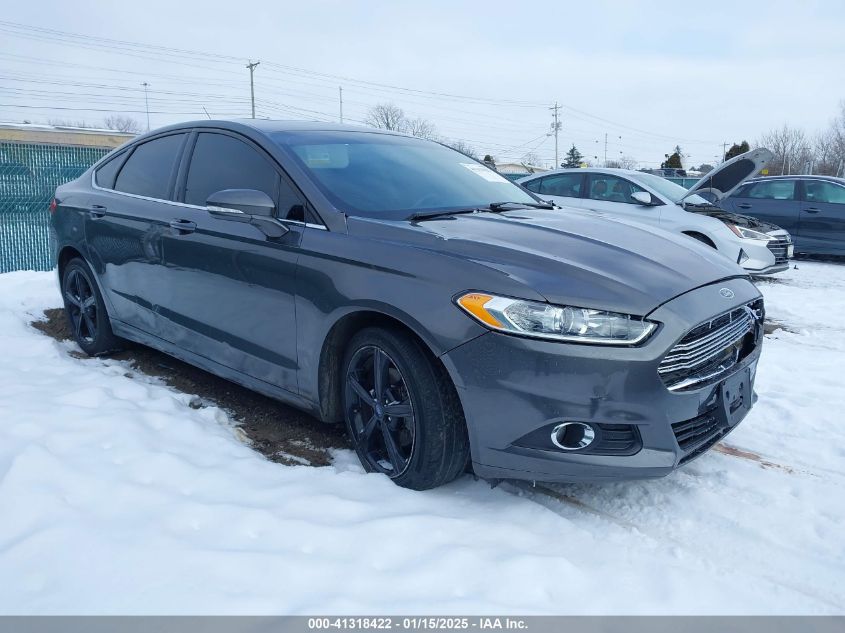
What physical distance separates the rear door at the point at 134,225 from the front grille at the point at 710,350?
2.95 metres

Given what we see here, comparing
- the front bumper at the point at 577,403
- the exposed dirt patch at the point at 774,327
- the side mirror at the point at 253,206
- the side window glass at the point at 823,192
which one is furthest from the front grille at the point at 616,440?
the side window glass at the point at 823,192

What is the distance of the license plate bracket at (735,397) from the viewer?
9.12 feet

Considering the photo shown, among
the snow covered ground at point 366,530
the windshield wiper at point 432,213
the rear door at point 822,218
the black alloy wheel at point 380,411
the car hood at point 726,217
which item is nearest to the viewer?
the snow covered ground at point 366,530

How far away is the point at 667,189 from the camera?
923 cm

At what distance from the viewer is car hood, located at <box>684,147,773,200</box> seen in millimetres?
8617

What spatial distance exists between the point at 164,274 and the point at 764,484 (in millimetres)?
3361

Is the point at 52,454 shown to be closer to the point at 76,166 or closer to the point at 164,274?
the point at 164,274

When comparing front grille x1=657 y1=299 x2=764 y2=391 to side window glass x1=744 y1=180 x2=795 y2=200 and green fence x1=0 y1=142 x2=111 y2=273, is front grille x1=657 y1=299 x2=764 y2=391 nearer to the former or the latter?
green fence x1=0 y1=142 x2=111 y2=273

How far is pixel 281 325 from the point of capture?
3340 millimetres

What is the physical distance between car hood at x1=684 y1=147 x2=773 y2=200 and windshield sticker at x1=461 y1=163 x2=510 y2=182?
5.34 meters

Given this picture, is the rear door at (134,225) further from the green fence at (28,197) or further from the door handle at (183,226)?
the green fence at (28,197)

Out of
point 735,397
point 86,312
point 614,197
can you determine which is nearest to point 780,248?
point 614,197

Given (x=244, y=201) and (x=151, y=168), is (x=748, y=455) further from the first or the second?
(x=151, y=168)
